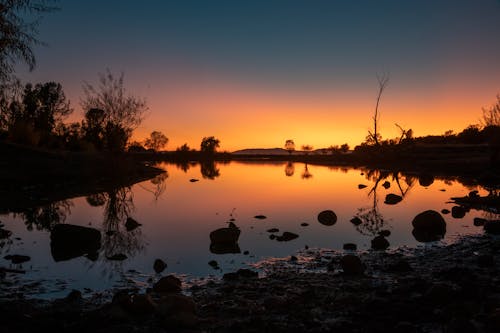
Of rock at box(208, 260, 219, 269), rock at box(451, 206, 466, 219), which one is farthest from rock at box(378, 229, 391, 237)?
rock at box(208, 260, 219, 269)

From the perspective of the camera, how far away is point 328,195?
1089 inches

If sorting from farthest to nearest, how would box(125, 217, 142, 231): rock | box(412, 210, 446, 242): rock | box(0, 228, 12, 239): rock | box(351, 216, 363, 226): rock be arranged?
1. box(351, 216, 363, 226): rock
2. box(125, 217, 142, 231): rock
3. box(412, 210, 446, 242): rock
4. box(0, 228, 12, 239): rock

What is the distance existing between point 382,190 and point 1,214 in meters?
26.1

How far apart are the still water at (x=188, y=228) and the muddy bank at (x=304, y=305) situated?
1.39 m

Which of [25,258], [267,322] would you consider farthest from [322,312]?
[25,258]

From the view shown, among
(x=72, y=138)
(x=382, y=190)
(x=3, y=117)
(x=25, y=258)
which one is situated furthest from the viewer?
(x=72, y=138)

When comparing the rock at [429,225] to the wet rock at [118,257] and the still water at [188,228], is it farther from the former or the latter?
the wet rock at [118,257]

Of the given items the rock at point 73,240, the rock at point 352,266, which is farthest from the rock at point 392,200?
the rock at point 73,240

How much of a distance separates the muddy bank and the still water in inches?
54.6

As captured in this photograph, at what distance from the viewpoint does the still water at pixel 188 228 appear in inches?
377

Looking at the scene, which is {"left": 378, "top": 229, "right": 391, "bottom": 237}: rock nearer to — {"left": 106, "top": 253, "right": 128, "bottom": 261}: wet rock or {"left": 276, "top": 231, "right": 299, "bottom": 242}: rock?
{"left": 276, "top": 231, "right": 299, "bottom": 242}: rock

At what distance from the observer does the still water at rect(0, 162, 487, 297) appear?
377 inches

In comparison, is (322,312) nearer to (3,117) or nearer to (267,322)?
(267,322)

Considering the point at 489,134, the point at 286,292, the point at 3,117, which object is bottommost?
the point at 286,292
